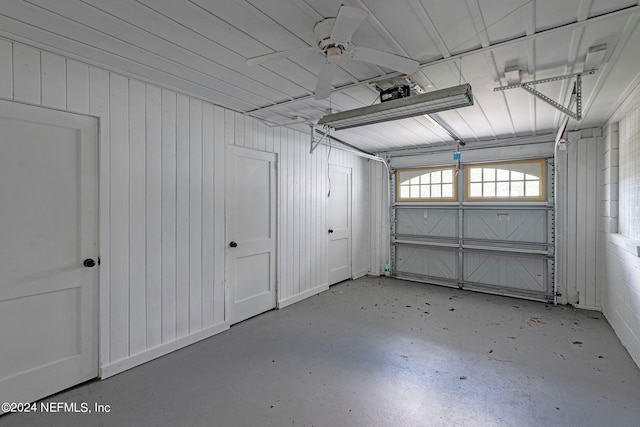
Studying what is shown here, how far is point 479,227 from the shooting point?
4.92m

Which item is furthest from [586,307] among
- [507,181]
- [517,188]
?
[507,181]

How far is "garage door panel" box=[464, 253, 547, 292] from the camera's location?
176 inches

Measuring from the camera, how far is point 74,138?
7.41 ft

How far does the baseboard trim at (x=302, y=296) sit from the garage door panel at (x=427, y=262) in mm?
1654

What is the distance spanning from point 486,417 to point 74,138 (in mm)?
3478

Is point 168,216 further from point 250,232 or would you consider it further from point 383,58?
point 383,58

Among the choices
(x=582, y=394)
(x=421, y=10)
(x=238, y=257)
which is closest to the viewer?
(x=421, y=10)

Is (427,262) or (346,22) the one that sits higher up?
A: (346,22)

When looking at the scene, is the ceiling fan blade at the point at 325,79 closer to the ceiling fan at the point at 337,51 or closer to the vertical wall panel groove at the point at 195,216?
the ceiling fan at the point at 337,51

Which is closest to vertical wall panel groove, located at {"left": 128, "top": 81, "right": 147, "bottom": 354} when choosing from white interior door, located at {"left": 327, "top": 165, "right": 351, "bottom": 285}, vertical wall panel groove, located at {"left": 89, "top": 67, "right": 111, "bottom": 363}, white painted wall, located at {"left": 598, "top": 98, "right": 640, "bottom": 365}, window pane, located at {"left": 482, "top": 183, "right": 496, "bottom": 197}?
vertical wall panel groove, located at {"left": 89, "top": 67, "right": 111, "bottom": 363}

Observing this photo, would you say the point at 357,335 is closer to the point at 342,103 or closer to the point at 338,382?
the point at 338,382

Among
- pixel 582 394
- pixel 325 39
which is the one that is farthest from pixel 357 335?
pixel 325 39

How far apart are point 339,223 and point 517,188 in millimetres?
2810

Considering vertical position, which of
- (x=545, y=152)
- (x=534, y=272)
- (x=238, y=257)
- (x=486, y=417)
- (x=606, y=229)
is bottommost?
(x=486, y=417)
